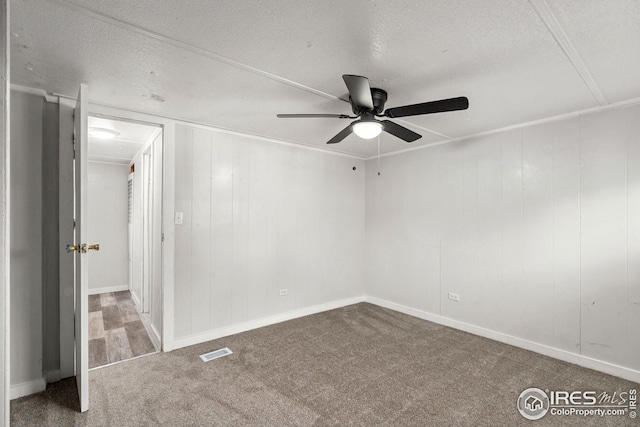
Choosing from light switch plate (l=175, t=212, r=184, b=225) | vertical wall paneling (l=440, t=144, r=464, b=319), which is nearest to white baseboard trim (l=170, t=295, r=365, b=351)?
light switch plate (l=175, t=212, r=184, b=225)

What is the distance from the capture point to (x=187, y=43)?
1714 mm

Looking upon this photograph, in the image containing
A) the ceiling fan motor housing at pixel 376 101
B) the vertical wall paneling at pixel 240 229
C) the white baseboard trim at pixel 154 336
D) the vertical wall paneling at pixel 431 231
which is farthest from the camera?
the vertical wall paneling at pixel 431 231

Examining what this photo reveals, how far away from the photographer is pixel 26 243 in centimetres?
231

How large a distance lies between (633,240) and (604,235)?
0.59ft

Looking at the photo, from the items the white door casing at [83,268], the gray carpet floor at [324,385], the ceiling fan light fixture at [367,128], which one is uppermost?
the ceiling fan light fixture at [367,128]

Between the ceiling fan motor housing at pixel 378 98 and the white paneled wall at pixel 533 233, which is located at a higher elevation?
the ceiling fan motor housing at pixel 378 98

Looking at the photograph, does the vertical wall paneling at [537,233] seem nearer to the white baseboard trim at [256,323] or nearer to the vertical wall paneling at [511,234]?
the vertical wall paneling at [511,234]

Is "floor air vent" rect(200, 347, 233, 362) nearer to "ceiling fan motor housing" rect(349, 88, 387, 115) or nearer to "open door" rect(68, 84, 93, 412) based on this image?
"open door" rect(68, 84, 93, 412)

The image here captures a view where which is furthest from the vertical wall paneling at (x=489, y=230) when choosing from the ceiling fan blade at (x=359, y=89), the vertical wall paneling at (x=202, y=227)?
the vertical wall paneling at (x=202, y=227)

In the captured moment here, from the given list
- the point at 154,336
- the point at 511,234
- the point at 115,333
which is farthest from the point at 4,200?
the point at 511,234

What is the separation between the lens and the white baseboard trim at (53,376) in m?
2.39

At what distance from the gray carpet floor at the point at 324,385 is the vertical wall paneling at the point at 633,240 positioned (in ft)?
1.03

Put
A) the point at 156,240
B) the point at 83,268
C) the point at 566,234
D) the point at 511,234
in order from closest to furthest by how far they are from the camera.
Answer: the point at 83,268
the point at 566,234
the point at 511,234
the point at 156,240

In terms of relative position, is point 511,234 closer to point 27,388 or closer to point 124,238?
point 27,388
